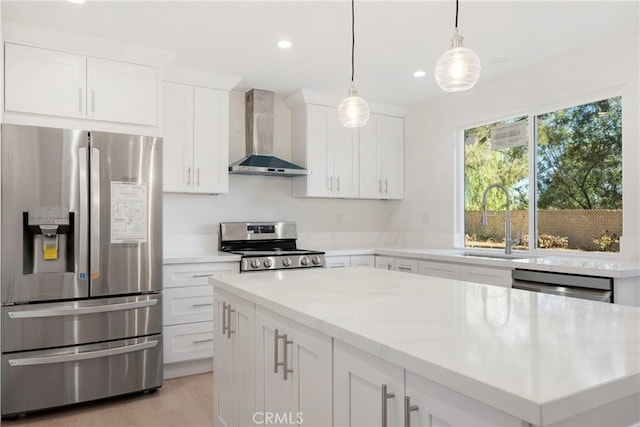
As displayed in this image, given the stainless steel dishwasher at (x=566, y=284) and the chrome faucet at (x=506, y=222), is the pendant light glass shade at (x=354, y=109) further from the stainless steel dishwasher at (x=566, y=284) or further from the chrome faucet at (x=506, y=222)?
the chrome faucet at (x=506, y=222)

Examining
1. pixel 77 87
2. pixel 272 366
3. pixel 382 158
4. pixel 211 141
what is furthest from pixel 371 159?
pixel 272 366

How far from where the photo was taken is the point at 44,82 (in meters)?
2.89

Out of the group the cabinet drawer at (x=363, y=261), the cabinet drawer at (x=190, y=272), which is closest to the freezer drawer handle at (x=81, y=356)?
the cabinet drawer at (x=190, y=272)

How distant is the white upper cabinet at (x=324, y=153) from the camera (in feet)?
14.3

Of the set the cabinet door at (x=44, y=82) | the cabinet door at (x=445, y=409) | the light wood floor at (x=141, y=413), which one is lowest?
the light wood floor at (x=141, y=413)

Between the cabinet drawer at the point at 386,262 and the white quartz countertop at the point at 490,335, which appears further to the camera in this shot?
the cabinet drawer at the point at 386,262

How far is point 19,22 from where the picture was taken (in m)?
2.76

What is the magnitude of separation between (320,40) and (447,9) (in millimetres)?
881

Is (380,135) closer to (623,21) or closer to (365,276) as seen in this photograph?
(623,21)

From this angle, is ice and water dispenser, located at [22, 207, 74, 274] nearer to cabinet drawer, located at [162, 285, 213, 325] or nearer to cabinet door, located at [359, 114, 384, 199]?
cabinet drawer, located at [162, 285, 213, 325]

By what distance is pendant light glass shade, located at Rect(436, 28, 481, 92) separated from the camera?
5.74 feet

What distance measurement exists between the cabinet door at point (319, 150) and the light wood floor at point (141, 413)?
6.92 ft

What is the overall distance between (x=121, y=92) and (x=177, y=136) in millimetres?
640

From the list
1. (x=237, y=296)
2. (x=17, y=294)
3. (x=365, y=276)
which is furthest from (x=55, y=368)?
(x=365, y=276)
